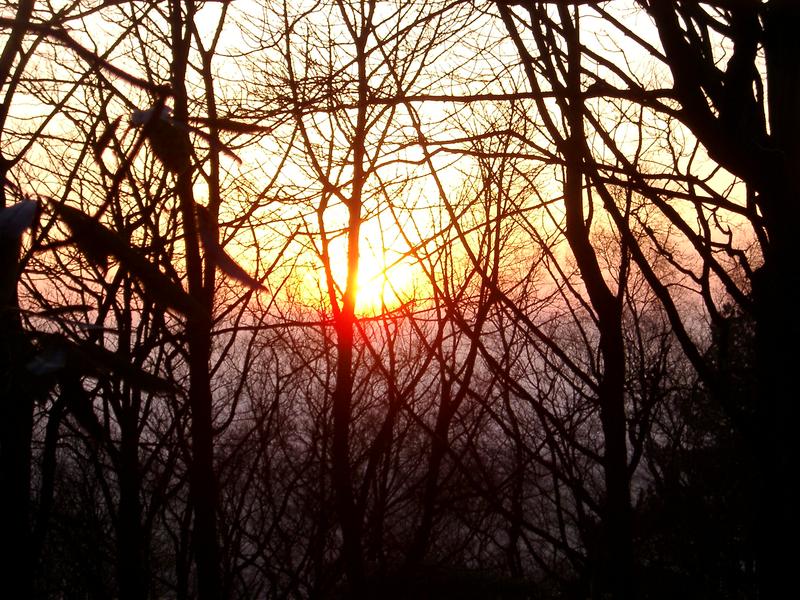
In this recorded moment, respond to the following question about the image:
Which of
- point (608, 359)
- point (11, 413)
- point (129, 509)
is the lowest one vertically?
point (11, 413)

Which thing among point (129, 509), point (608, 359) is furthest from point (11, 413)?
point (129, 509)

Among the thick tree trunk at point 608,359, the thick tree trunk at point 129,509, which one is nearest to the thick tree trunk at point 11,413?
the thick tree trunk at point 608,359

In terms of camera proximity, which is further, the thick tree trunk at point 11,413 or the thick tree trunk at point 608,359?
the thick tree trunk at point 608,359

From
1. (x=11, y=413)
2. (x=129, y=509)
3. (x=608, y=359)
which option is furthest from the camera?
(x=129, y=509)

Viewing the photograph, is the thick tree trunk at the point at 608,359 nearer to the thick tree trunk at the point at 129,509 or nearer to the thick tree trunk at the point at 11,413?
the thick tree trunk at the point at 11,413

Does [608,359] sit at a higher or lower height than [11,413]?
higher

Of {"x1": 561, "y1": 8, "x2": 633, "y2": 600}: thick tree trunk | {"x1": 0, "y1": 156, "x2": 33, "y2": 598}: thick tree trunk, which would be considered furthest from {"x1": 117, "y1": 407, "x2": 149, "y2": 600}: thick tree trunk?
{"x1": 561, "y1": 8, "x2": 633, "y2": 600}: thick tree trunk

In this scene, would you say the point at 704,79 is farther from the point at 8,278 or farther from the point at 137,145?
the point at 8,278

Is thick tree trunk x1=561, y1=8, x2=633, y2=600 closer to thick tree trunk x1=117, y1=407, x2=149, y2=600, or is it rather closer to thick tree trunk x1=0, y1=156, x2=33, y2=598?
thick tree trunk x1=0, y1=156, x2=33, y2=598

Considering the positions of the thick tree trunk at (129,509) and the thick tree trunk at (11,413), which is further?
the thick tree trunk at (129,509)

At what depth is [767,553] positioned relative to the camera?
196 cm

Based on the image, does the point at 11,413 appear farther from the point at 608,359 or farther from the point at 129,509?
the point at 129,509

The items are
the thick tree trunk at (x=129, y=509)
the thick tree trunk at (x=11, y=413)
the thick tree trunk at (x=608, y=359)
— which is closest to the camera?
the thick tree trunk at (x=11, y=413)

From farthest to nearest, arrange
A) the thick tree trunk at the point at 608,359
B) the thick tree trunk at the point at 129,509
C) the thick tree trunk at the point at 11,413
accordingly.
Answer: the thick tree trunk at the point at 129,509 → the thick tree trunk at the point at 608,359 → the thick tree trunk at the point at 11,413
